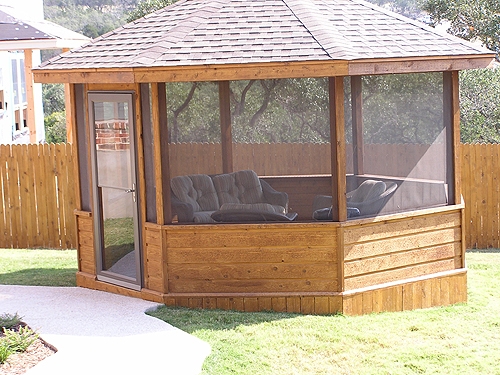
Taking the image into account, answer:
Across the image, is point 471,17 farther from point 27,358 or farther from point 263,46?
point 27,358

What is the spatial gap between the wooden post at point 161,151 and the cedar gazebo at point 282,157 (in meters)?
0.01

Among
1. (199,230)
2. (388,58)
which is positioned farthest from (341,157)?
(199,230)

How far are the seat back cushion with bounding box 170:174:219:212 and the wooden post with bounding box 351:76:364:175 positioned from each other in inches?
61.6

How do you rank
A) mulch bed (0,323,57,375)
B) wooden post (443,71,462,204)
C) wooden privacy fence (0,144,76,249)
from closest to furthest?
mulch bed (0,323,57,375)
wooden post (443,71,462,204)
wooden privacy fence (0,144,76,249)

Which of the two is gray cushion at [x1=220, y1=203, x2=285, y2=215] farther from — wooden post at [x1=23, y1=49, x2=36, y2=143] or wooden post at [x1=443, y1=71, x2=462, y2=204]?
wooden post at [x1=23, y1=49, x2=36, y2=143]

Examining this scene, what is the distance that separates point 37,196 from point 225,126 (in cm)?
657

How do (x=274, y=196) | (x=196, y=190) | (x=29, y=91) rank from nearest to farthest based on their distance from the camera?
(x=196, y=190) < (x=274, y=196) < (x=29, y=91)

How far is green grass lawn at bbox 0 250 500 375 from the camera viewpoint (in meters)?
7.12

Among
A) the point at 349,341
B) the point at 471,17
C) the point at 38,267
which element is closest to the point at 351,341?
the point at 349,341

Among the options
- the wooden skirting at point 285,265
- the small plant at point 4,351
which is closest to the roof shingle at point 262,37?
the wooden skirting at point 285,265

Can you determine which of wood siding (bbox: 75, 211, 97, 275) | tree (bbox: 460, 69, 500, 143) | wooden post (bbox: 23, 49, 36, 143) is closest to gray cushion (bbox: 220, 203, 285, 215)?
wood siding (bbox: 75, 211, 97, 275)

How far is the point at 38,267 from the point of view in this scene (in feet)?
39.0

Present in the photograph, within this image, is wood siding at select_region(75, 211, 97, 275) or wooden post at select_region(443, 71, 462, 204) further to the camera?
wood siding at select_region(75, 211, 97, 275)

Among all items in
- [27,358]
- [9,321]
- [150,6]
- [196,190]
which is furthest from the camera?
[150,6]
